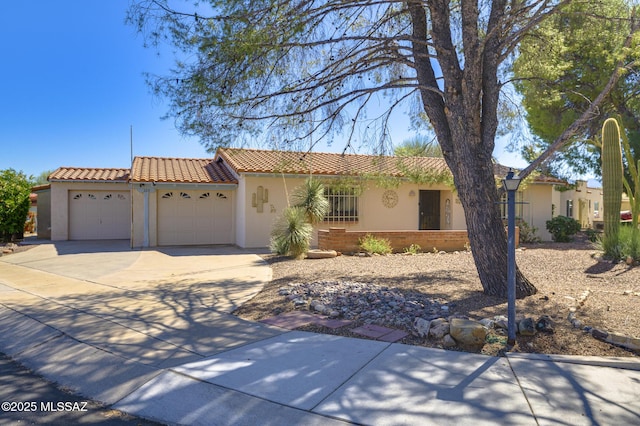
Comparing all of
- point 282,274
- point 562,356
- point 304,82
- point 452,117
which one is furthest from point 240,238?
point 562,356

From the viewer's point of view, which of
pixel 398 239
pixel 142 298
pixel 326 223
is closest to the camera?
pixel 142 298

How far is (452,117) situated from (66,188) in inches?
697

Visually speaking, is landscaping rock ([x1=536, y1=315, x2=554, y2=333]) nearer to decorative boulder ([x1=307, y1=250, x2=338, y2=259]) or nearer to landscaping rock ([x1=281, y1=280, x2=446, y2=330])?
landscaping rock ([x1=281, y1=280, x2=446, y2=330])

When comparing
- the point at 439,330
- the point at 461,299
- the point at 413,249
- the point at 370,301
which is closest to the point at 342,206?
the point at 413,249

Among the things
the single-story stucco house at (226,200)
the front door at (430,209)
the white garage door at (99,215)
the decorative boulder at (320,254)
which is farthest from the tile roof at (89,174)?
the front door at (430,209)

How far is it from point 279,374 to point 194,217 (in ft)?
47.0

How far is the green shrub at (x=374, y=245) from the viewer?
13.7m

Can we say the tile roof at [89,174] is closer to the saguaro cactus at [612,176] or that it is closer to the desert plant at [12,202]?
the desert plant at [12,202]

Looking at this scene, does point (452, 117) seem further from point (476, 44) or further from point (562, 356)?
point (562, 356)

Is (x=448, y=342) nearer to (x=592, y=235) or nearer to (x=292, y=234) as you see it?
(x=292, y=234)

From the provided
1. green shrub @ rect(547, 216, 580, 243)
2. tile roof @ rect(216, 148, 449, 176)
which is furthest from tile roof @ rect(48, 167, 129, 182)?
green shrub @ rect(547, 216, 580, 243)

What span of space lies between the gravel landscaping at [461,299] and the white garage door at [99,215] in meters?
11.8

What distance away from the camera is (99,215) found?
19.7 metres

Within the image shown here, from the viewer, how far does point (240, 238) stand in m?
16.7
